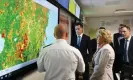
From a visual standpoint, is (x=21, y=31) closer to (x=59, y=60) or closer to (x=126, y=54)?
(x=59, y=60)

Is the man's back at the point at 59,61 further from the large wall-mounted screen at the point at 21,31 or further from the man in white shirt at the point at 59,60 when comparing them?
the large wall-mounted screen at the point at 21,31

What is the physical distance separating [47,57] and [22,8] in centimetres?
59

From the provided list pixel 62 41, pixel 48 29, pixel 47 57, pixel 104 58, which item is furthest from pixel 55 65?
pixel 48 29

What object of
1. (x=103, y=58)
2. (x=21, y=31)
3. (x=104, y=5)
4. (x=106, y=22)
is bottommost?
(x=103, y=58)

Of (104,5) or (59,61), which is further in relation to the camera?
(104,5)

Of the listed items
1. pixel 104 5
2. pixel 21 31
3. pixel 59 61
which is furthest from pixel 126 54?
pixel 104 5

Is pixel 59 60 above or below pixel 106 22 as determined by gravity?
below

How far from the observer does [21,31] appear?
1.84 meters

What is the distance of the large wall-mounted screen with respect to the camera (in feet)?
5.04

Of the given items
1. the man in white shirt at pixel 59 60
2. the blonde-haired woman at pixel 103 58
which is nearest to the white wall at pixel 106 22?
the blonde-haired woman at pixel 103 58

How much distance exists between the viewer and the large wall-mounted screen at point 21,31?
5.04 feet

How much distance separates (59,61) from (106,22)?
8159 millimetres

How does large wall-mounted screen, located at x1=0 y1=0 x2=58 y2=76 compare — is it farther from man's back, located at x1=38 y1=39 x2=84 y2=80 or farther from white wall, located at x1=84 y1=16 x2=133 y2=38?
white wall, located at x1=84 y1=16 x2=133 y2=38

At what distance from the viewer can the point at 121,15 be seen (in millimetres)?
9273
